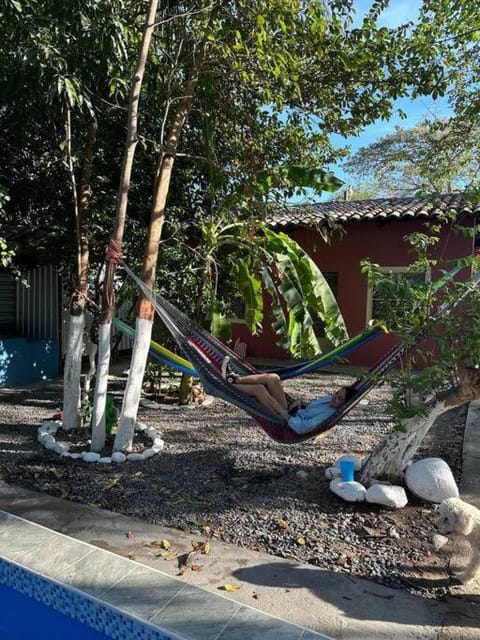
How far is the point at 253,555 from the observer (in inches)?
98.3

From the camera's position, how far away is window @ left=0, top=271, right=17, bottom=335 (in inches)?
287

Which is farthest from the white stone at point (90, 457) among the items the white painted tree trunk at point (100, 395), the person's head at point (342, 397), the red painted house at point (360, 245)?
the red painted house at point (360, 245)

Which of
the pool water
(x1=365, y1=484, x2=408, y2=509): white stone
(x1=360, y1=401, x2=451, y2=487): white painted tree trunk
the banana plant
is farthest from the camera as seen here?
the banana plant

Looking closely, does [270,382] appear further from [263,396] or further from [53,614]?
[53,614]

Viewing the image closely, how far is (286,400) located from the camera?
13.9ft


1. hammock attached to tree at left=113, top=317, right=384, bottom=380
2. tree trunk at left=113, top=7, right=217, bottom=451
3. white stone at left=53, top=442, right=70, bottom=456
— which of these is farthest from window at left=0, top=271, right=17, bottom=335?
tree trunk at left=113, top=7, right=217, bottom=451

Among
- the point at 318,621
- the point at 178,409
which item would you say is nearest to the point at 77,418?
the point at 178,409

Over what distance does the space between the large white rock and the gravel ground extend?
88 mm

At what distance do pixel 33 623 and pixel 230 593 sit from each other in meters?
0.90

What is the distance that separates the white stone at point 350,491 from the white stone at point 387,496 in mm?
39

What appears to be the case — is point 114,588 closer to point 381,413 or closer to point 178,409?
point 178,409

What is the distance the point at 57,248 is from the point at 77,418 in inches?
98.7

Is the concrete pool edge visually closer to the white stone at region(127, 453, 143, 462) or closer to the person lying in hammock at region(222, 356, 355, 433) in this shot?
Result: the white stone at region(127, 453, 143, 462)

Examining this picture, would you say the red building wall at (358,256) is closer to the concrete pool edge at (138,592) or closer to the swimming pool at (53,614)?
the concrete pool edge at (138,592)
